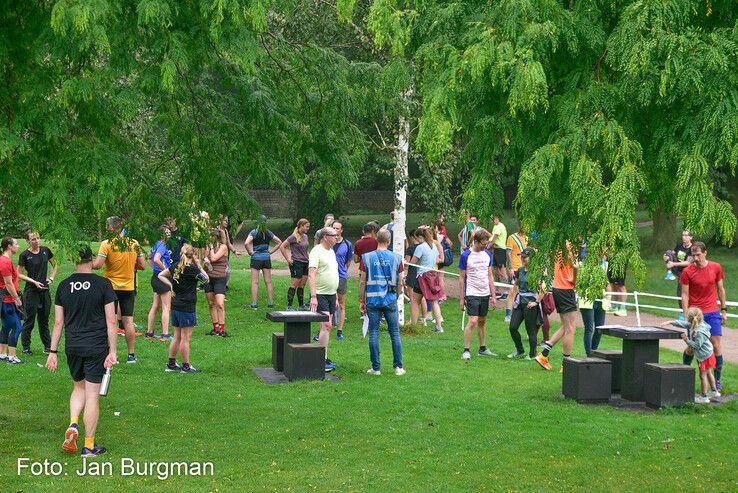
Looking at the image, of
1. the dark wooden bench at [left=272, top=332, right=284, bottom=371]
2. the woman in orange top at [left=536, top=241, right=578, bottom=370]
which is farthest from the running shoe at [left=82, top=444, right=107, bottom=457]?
the woman in orange top at [left=536, top=241, right=578, bottom=370]

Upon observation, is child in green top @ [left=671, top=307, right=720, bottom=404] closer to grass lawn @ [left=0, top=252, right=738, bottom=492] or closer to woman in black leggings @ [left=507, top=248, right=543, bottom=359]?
grass lawn @ [left=0, top=252, right=738, bottom=492]

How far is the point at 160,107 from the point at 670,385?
652cm

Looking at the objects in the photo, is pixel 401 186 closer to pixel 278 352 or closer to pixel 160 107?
pixel 278 352

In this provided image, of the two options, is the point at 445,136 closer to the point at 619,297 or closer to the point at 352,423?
the point at 352,423

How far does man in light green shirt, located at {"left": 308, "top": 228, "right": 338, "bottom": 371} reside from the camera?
13859 mm

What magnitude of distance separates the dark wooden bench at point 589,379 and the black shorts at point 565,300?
164 cm

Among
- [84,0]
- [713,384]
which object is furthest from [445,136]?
[713,384]

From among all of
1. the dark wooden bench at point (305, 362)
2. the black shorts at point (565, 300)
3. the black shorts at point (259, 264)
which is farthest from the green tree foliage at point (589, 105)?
the black shorts at point (259, 264)

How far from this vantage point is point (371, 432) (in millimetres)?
10102

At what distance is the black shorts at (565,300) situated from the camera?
1364 centimetres

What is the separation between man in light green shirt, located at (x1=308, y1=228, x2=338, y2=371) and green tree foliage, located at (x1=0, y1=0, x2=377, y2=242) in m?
2.78

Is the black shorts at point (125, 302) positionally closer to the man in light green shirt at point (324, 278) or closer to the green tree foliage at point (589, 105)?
the man in light green shirt at point (324, 278)

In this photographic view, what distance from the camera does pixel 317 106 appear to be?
35.7 feet

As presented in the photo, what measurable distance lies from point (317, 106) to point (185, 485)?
4.49m
